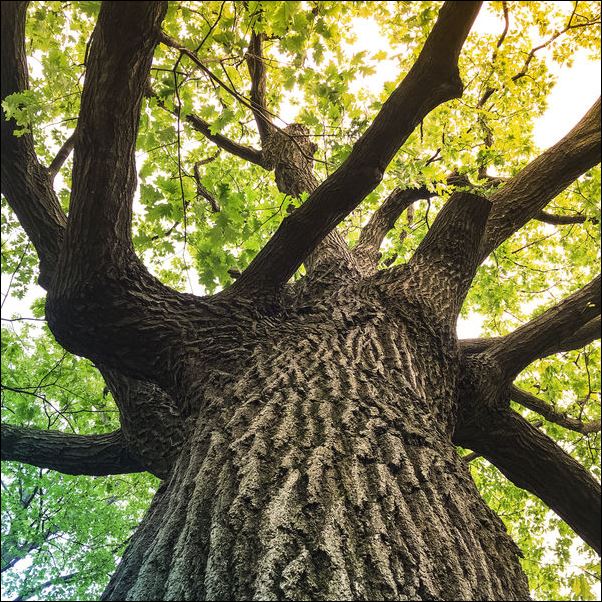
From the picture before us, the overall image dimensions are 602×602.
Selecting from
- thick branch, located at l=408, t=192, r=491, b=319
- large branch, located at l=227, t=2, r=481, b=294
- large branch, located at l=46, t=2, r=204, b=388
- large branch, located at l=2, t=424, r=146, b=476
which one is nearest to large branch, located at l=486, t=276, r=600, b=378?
thick branch, located at l=408, t=192, r=491, b=319

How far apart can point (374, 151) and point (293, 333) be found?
4.05ft

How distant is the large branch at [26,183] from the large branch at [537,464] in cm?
314

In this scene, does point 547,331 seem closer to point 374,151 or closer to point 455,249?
point 455,249

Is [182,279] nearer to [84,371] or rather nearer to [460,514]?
[84,371]

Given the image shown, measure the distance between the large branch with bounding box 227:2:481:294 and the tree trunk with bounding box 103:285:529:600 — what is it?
64cm

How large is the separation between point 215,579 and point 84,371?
5042 millimetres

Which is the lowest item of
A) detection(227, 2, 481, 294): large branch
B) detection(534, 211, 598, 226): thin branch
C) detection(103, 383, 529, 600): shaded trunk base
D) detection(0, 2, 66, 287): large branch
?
detection(103, 383, 529, 600): shaded trunk base

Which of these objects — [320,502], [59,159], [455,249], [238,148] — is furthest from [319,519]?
[238,148]

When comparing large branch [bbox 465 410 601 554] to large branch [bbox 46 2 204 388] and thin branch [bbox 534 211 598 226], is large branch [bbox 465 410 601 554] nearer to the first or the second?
large branch [bbox 46 2 204 388]

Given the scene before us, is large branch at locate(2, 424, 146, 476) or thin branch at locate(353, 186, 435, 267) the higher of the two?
thin branch at locate(353, 186, 435, 267)

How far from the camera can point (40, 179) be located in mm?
2762

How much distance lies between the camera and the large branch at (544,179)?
2764 mm

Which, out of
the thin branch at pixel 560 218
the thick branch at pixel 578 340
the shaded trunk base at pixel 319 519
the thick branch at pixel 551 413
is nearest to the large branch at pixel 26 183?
the shaded trunk base at pixel 319 519

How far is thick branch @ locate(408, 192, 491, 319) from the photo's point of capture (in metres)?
3.30
